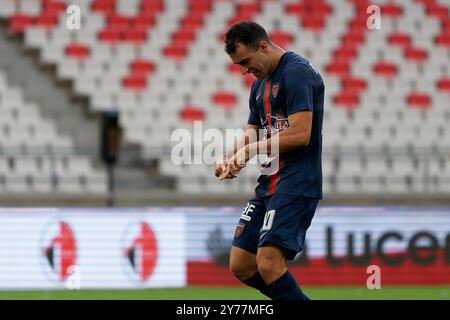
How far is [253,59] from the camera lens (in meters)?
6.17

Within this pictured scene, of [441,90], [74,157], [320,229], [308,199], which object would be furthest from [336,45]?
[308,199]

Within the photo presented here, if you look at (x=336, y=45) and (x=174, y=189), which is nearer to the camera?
(x=174, y=189)

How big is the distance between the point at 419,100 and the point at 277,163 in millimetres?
12821

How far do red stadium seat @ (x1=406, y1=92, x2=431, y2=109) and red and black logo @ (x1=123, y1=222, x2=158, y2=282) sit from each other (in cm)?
790

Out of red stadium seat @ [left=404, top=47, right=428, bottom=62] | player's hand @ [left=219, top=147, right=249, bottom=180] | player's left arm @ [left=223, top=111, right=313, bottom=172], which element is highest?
red stadium seat @ [left=404, top=47, right=428, bottom=62]

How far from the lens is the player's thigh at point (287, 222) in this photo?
6.01 metres

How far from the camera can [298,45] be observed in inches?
751

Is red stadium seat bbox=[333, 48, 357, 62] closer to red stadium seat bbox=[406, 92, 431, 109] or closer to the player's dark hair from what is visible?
red stadium seat bbox=[406, 92, 431, 109]

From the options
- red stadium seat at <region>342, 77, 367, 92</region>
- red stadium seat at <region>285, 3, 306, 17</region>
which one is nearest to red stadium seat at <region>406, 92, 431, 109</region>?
red stadium seat at <region>342, 77, 367, 92</region>

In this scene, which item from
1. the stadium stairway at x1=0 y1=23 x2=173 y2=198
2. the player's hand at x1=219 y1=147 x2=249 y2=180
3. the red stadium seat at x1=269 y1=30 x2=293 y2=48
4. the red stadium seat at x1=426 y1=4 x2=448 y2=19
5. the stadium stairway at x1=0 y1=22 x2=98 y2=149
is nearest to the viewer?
the player's hand at x1=219 y1=147 x2=249 y2=180

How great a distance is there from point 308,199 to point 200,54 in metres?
12.4

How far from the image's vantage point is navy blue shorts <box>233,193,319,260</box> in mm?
6012

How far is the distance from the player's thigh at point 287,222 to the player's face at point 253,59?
31.9 inches

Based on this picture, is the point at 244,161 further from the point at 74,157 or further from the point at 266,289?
the point at 74,157
